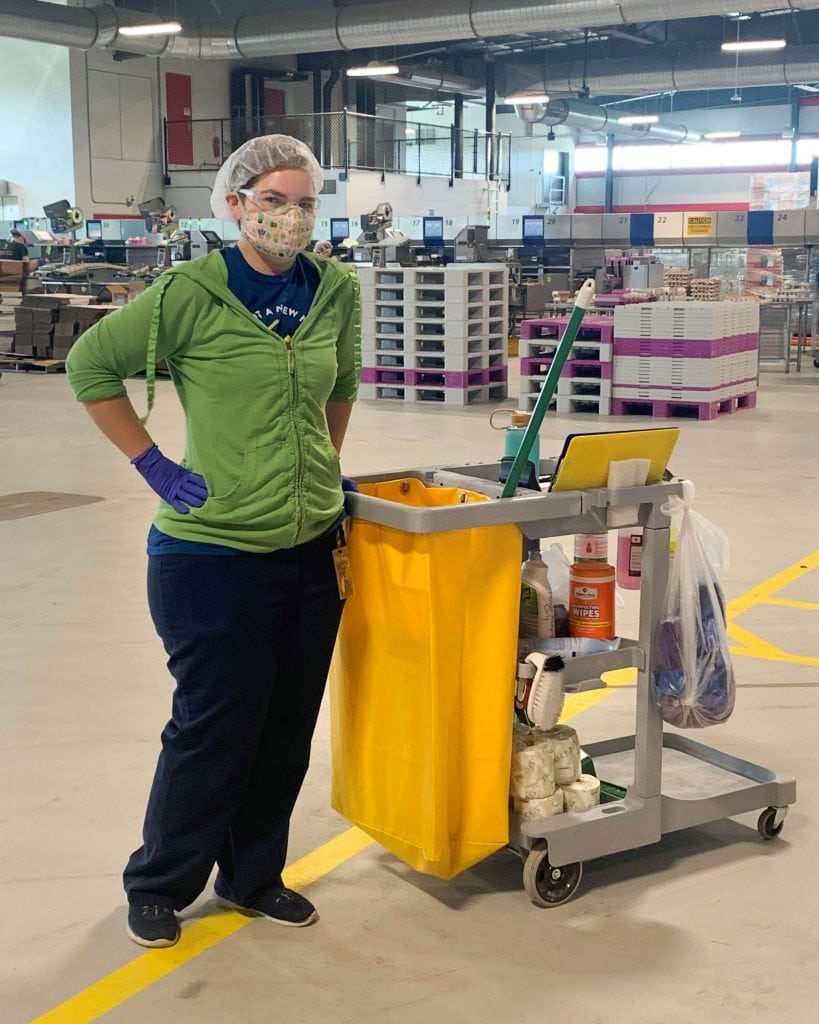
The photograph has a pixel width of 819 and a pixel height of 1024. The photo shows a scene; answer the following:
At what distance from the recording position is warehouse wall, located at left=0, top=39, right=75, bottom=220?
2259cm

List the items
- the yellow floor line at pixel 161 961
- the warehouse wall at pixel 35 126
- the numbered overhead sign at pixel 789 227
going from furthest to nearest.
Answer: the warehouse wall at pixel 35 126 → the numbered overhead sign at pixel 789 227 → the yellow floor line at pixel 161 961

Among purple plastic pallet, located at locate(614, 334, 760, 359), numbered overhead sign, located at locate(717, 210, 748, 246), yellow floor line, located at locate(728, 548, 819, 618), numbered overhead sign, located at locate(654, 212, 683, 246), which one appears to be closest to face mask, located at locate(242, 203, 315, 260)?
yellow floor line, located at locate(728, 548, 819, 618)

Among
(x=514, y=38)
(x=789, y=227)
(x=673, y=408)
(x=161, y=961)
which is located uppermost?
(x=514, y=38)

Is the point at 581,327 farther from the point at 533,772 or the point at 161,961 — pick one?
the point at 161,961

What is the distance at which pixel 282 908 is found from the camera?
262 centimetres

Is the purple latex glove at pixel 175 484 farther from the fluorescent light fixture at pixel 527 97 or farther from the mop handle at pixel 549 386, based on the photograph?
the fluorescent light fixture at pixel 527 97

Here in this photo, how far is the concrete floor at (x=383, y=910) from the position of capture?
2.34 meters

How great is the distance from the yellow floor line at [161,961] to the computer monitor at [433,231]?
1647cm

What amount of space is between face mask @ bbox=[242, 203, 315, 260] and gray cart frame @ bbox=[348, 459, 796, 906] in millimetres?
532

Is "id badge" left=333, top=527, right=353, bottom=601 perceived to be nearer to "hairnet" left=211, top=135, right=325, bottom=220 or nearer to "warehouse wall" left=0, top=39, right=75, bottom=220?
"hairnet" left=211, top=135, right=325, bottom=220

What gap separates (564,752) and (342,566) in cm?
67

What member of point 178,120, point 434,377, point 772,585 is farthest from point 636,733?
point 178,120

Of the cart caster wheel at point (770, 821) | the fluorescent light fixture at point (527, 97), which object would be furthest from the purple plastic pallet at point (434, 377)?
the fluorescent light fixture at point (527, 97)

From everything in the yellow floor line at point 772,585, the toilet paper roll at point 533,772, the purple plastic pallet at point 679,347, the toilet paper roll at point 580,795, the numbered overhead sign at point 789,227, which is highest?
the numbered overhead sign at point 789,227
